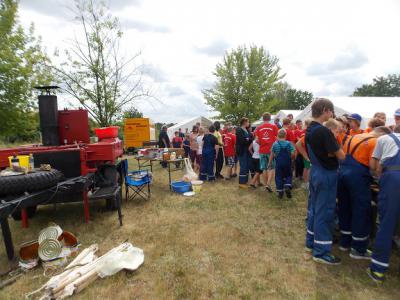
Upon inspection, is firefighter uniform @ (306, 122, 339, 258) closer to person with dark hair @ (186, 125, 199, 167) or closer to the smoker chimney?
the smoker chimney

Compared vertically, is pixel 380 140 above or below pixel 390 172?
above

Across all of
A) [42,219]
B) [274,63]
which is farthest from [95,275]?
[274,63]

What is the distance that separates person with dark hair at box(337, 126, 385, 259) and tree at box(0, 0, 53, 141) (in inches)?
396

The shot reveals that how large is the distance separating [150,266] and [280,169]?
3.73 meters

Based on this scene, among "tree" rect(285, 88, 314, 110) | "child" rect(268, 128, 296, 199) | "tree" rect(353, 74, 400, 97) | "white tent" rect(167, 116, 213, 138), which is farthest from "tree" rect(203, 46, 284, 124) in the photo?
"tree" rect(353, 74, 400, 97)

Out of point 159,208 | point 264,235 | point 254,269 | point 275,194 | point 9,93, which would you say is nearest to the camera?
point 254,269

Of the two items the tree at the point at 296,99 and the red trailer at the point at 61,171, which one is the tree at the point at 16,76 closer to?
the red trailer at the point at 61,171

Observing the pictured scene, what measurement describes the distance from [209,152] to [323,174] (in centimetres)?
504

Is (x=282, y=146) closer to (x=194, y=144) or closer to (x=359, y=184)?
(x=359, y=184)

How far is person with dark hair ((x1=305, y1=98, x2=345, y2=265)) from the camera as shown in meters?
2.92

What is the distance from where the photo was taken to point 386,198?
2.66 meters

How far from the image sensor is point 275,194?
6293mm

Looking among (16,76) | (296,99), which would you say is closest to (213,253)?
(16,76)

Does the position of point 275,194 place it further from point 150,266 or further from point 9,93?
point 9,93
